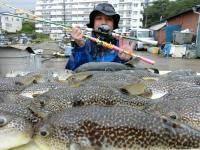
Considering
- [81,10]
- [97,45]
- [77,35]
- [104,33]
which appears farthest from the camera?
[81,10]

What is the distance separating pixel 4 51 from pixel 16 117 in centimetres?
824

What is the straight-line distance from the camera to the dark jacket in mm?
6188

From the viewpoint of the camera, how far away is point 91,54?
6.32 meters

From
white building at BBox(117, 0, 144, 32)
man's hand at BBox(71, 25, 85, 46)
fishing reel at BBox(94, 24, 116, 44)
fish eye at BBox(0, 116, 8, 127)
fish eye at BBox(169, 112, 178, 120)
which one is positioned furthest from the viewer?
white building at BBox(117, 0, 144, 32)

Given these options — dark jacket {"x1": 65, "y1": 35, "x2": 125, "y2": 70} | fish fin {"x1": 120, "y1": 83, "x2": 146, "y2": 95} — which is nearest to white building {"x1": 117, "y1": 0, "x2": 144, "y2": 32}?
dark jacket {"x1": 65, "y1": 35, "x2": 125, "y2": 70}

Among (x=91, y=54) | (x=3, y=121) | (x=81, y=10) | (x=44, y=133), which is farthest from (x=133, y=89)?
(x=81, y=10)

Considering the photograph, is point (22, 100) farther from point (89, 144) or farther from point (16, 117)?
point (89, 144)

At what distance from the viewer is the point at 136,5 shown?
85812mm

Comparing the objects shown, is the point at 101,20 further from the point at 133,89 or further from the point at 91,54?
the point at 133,89

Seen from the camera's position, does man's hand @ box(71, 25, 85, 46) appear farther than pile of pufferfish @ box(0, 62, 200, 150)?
Yes

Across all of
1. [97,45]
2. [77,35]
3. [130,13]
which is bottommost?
[97,45]

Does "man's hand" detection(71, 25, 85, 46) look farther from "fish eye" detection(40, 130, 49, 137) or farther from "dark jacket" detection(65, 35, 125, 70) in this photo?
"fish eye" detection(40, 130, 49, 137)

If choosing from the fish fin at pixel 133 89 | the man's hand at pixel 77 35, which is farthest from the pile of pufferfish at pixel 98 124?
the man's hand at pixel 77 35

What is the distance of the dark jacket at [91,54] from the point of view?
6.19 m
